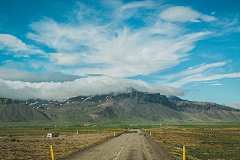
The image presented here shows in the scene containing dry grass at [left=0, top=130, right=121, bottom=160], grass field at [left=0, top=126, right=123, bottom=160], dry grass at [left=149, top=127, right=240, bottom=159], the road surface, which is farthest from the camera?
dry grass at [left=149, top=127, right=240, bottom=159]

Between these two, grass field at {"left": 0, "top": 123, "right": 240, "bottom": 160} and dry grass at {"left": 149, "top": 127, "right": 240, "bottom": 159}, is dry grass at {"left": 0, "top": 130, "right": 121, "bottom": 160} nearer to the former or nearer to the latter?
grass field at {"left": 0, "top": 123, "right": 240, "bottom": 160}

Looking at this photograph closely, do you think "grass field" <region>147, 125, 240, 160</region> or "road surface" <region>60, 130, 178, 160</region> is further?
"grass field" <region>147, 125, 240, 160</region>

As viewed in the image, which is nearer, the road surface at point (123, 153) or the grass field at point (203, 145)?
the road surface at point (123, 153)

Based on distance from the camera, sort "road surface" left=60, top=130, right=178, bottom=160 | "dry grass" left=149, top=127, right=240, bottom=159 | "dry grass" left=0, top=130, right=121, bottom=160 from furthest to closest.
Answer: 1. "dry grass" left=149, top=127, right=240, bottom=159
2. "dry grass" left=0, top=130, right=121, bottom=160
3. "road surface" left=60, top=130, right=178, bottom=160

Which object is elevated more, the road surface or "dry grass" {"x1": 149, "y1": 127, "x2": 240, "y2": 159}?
the road surface

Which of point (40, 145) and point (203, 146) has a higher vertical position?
point (203, 146)

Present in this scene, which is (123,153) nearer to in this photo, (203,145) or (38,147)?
(38,147)

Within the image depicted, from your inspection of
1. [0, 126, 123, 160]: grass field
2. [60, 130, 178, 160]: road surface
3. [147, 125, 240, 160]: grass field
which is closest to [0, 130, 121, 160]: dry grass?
[0, 126, 123, 160]: grass field

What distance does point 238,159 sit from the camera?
81.4ft

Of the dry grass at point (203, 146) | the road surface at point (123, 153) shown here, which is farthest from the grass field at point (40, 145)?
the dry grass at point (203, 146)

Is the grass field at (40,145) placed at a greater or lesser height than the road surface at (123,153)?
lesser

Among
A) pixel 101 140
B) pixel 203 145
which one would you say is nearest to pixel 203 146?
pixel 203 145

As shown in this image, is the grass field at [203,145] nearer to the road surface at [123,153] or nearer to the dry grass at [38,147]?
the road surface at [123,153]

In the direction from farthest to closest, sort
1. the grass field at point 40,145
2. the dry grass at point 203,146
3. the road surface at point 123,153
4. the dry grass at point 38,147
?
the dry grass at point 203,146 → the grass field at point 40,145 → the dry grass at point 38,147 → the road surface at point 123,153
